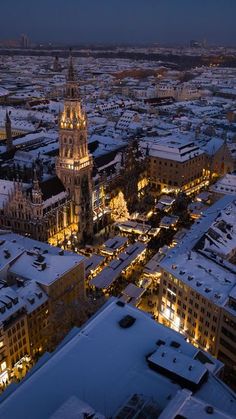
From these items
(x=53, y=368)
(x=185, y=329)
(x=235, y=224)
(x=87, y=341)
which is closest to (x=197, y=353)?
(x=87, y=341)

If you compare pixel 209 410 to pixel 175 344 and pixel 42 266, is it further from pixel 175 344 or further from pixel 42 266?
pixel 42 266

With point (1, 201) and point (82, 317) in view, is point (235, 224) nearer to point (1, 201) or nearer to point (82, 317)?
point (82, 317)

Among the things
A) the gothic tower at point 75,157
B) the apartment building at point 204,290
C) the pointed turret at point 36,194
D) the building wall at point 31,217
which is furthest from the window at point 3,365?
the gothic tower at point 75,157

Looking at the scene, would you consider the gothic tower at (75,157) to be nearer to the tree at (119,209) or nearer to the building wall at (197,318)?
the tree at (119,209)

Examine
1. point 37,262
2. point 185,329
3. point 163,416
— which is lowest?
point 185,329

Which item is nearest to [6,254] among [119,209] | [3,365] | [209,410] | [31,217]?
[3,365]

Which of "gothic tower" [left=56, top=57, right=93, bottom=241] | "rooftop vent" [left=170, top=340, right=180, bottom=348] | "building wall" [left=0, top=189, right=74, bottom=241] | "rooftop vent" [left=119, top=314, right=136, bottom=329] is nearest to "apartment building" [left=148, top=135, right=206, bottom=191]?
"gothic tower" [left=56, top=57, right=93, bottom=241]
